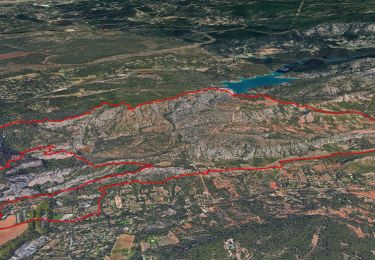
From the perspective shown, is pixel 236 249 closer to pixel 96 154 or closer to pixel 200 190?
pixel 200 190

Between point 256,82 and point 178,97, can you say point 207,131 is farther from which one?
point 256,82

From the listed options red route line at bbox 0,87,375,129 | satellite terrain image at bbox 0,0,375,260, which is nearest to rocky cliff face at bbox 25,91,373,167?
satellite terrain image at bbox 0,0,375,260

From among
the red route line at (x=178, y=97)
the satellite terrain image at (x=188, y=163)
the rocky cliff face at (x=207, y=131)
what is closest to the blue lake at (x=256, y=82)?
the satellite terrain image at (x=188, y=163)

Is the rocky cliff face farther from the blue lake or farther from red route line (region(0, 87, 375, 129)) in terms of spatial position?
the blue lake

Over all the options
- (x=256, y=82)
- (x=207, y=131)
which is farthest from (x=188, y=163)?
(x=256, y=82)

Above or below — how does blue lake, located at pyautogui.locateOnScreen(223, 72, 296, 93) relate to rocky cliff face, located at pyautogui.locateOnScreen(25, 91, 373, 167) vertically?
above

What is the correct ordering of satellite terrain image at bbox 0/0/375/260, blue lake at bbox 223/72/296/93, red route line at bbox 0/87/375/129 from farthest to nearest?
blue lake at bbox 223/72/296/93 < red route line at bbox 0/87/375/129 < satellite terrain image at bbox 0/0/375/260
